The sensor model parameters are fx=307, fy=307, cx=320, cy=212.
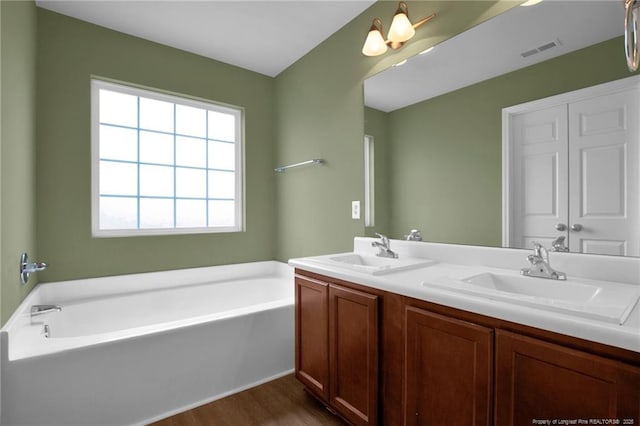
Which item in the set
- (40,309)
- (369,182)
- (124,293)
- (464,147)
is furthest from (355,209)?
(40,309)

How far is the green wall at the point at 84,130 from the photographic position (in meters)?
2.19

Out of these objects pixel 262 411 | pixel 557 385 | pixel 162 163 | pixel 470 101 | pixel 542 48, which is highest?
pixel 542 48

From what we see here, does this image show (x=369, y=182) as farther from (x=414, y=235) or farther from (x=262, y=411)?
(x=262, y=411)

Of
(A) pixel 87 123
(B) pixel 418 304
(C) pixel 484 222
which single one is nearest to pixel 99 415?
(B) pixel 418 304

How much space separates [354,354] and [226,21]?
243 centimetres

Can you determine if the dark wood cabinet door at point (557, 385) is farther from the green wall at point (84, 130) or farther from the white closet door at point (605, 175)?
the green wall at point (84, 130)

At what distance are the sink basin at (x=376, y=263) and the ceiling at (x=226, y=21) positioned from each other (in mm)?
1580

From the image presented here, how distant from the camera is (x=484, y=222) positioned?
1.53 m

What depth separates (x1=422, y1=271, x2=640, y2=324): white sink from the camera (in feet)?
2.64

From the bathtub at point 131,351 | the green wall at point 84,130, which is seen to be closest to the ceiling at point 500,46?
the bathtub at point 131,351

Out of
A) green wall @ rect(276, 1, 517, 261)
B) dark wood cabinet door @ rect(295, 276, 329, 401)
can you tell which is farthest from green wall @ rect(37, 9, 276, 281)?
dark wood cabinet door @ rect(295, 276, 329, 401)

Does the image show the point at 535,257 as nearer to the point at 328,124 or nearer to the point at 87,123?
the point at 328,124

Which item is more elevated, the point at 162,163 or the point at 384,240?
the point at 162,163

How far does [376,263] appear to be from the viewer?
6.19 feet
